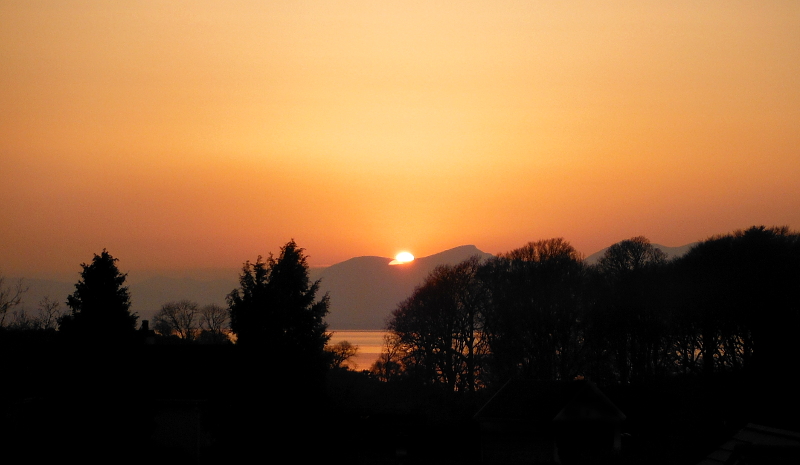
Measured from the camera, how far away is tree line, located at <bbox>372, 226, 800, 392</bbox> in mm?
48125

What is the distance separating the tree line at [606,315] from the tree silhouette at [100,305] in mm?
32238

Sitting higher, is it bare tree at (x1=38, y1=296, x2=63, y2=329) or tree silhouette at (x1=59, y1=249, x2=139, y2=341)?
bare tree at (x1=38, y1=296, x2=63, y2=329)

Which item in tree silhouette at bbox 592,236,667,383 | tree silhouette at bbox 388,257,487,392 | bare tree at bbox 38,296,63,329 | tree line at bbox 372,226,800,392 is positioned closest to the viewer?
tree line at bbox 372,226,800,392

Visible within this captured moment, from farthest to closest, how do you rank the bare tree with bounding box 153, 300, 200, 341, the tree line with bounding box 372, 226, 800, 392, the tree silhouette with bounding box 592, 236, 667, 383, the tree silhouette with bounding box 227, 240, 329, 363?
the bare tree with bounding box 153, 300, 200, 341 → the tree silhouette with bounding box 592, 236, 667, 383 → the tree line with bounding box 372, 226, 800, 392 → the tree silhouette with bounding box 227, 240, 329, 363

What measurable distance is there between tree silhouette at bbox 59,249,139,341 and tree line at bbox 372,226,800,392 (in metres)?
32.2

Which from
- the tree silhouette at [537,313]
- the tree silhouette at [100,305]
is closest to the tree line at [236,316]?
the tree silhouette at [100,305]

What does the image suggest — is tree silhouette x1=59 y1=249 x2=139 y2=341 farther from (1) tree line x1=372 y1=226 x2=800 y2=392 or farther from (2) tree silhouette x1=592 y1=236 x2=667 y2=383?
(2) tree silhouette x1=592 y1=236 x2=667 y2=383

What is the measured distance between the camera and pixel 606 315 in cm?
5259

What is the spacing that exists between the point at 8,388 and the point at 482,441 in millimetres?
23350

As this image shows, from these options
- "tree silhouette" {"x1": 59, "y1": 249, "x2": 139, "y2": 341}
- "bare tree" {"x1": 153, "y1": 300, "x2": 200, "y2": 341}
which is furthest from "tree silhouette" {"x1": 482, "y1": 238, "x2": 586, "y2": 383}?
"bare tree" {"x1": 153, "y1": 300, "x2": 200, "y2": 341}

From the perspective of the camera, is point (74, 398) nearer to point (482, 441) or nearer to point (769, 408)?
point (482, 441)

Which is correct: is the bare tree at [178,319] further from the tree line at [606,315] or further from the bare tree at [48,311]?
the tree line at [606,315]

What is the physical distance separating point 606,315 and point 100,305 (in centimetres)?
3701

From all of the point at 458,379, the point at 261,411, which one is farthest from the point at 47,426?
the point at 458,379
